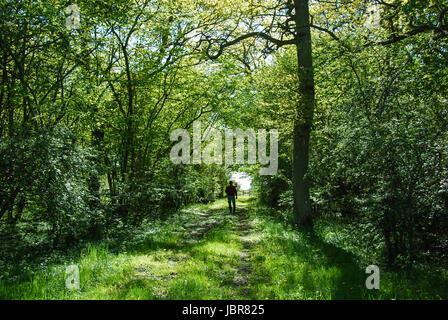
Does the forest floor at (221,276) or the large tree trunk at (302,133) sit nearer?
the forest floor at (221,276)

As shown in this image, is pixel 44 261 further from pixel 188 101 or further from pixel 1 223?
pixel 188 101

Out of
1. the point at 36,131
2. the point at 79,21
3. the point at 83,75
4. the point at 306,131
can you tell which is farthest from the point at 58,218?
the point at 306,131

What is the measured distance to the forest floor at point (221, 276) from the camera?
179 inches

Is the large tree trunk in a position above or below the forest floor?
above

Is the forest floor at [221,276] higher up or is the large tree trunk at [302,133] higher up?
the large tree trunk at [302,133]

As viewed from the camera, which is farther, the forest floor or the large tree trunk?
the large tree trunk

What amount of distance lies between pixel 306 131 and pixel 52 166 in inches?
320

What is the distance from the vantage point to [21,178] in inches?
247

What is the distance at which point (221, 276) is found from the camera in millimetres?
5910

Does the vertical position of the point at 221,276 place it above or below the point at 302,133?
below

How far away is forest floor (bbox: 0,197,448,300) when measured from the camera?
4.56 meters

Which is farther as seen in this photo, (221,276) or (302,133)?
(302,133)

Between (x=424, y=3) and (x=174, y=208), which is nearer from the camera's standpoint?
(x=424, y=3)

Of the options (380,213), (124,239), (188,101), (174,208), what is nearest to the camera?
(380,213)
